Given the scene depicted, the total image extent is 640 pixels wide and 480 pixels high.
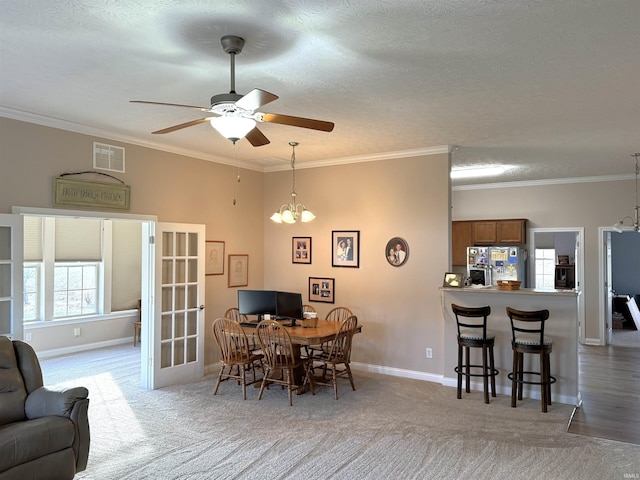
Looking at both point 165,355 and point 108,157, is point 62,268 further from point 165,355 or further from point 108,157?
point 108,157

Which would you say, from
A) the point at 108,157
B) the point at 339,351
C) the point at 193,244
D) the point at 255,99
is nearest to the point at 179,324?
the point at 193,244

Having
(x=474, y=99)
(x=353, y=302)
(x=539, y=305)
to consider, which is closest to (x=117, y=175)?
(x=353, y=302)

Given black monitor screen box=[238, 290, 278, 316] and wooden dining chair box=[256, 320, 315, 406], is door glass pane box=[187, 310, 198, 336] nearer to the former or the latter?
black monitor screen box=[238, 290, 278, 316]

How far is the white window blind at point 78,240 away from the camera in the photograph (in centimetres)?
742

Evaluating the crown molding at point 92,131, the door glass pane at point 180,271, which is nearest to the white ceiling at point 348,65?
the crown molding at point 92,131

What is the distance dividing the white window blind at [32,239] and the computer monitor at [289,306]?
13.5 feet

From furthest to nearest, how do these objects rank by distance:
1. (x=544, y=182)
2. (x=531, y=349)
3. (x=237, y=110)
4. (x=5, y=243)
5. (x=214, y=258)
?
(x=544, y=182) → (x=214, y=258) → (x=531, y=349) → (x=5, y=243) → (x=237, y=110)

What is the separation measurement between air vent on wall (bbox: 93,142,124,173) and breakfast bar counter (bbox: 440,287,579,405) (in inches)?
152

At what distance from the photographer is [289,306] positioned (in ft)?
18.2

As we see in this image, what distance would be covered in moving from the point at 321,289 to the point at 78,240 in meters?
4.13

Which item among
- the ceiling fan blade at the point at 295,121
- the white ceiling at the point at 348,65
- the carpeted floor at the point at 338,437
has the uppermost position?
the white ceiling at the point at 348,65

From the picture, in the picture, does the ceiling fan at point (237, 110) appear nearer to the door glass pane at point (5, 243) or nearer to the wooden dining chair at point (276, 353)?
the door glass pane at point (5, 243)

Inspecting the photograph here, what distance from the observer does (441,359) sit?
5637 millimetres

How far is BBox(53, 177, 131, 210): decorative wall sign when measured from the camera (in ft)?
14.8
